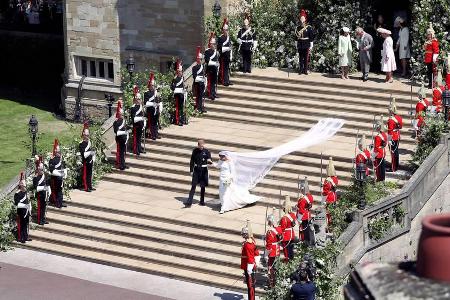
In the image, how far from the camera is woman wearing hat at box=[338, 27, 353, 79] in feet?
114

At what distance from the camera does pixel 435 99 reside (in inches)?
1200

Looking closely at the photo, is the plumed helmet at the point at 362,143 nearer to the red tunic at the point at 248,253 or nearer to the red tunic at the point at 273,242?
the red tunic at the point at 273,242

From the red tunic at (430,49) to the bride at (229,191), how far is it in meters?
6.59

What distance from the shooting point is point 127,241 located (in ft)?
96.1

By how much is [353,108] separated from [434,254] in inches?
918

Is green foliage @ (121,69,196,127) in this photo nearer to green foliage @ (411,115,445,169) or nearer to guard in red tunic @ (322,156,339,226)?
green foliage @ (411,115,445,169)

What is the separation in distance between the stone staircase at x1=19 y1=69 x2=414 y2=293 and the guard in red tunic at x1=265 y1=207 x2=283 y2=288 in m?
1.12

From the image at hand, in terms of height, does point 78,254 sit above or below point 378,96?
below

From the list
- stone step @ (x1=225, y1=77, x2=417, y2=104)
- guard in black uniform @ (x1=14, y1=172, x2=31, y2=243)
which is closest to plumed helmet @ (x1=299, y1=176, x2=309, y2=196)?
stone step @ (x1=225, y1=77, x2=417, y2=104)

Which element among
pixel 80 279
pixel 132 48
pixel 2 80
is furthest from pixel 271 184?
pixel 2 80

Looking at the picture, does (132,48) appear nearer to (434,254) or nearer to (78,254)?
(78,254)

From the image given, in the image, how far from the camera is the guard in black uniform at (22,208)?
29953mm

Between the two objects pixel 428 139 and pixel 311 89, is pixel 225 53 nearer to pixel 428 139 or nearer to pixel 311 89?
pixel 311 89

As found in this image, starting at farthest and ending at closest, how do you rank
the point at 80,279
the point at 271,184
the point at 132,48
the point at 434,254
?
Answer: the point at 132,48 < the point at 271,184 < the point at 80,279 < the point at 434,254
